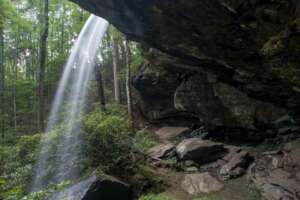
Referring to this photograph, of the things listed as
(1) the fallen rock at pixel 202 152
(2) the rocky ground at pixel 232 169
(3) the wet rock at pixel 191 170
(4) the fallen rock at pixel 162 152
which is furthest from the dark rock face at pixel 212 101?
(3) the wet rock at pixel 191 170

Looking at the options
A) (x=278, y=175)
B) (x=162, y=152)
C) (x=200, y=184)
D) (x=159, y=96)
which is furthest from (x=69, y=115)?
(x=278, y=175)

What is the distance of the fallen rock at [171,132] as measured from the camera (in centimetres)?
1096

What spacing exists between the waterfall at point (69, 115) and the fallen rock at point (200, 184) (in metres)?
3.16

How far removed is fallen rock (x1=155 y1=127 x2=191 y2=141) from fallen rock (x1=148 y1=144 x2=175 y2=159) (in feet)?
5.80

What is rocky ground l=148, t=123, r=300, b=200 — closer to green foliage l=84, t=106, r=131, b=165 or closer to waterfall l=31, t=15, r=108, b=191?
green foliage l=84, t=106, r=131, b=165

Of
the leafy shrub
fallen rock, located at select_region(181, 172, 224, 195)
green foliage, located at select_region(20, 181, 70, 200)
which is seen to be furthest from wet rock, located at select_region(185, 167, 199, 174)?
green foliage, located at select_region(20, 181, 70, 200)

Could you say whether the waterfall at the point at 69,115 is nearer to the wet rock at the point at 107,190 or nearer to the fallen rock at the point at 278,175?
the wet rock at the point at 107,190

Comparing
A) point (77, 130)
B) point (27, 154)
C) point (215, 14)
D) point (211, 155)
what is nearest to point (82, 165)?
point (77, 130)

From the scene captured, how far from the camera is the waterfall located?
6.48 meters

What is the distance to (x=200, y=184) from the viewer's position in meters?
6.27

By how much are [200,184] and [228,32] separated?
4087 mm

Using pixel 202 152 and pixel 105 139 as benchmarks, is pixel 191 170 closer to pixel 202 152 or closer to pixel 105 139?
pixel 202 152

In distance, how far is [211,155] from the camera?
25.3ft

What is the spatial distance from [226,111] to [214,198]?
3880 millimetres
